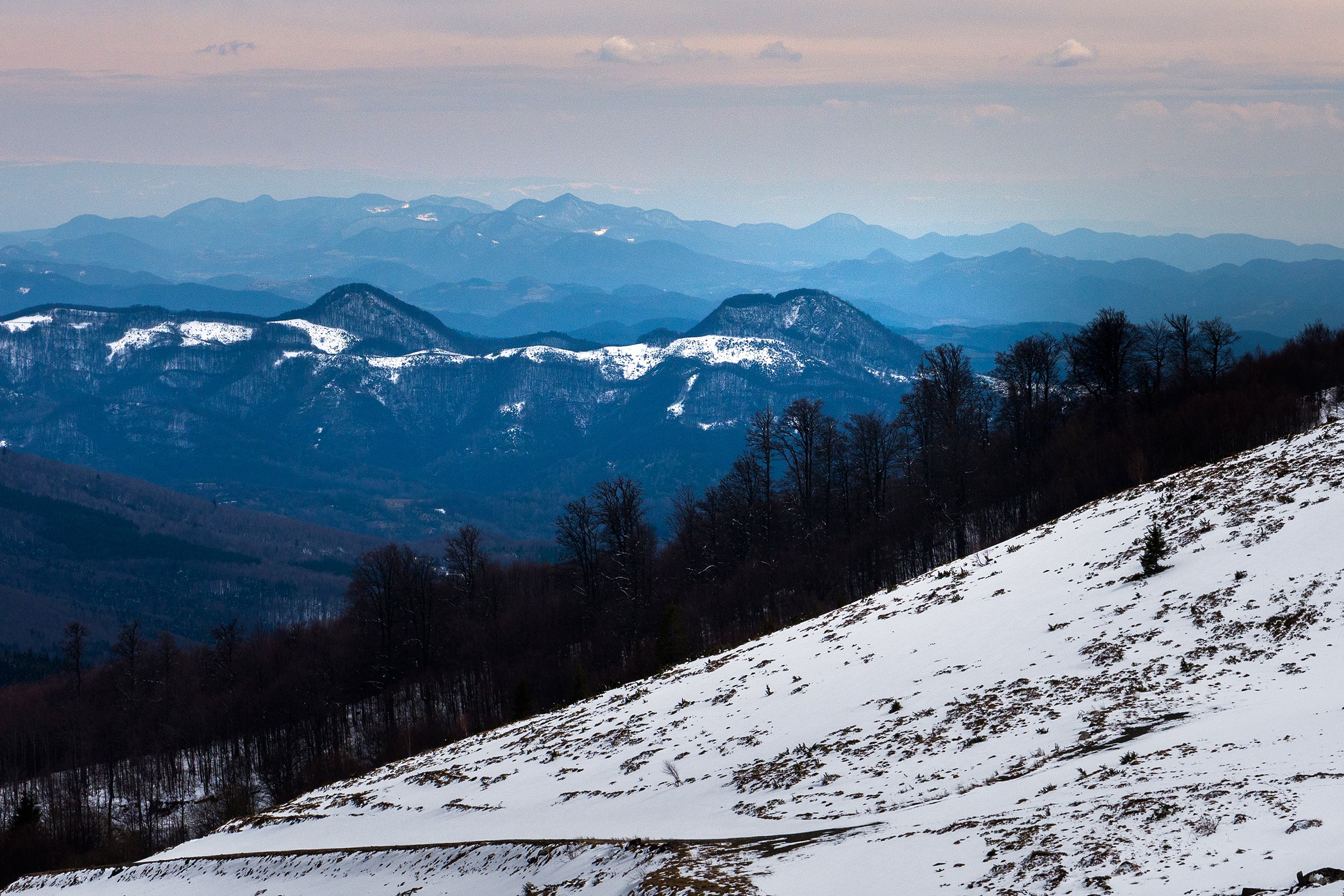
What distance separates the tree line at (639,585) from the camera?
52.0 metres

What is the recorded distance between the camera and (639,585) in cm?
6194

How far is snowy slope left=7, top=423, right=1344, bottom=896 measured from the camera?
14.5 m

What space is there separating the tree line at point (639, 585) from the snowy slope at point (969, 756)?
12808mm

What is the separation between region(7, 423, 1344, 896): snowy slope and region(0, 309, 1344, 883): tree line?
12.8 metres

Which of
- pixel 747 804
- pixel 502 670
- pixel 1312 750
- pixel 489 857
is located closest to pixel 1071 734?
pixel 1312 750

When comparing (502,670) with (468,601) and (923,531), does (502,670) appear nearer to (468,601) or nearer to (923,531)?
(468,601)

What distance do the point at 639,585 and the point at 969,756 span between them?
42.1 meters

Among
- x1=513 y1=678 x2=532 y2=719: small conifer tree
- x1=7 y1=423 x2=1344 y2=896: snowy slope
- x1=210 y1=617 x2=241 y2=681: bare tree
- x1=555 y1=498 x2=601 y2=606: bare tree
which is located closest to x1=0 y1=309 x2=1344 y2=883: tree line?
x1=513 y1=678 x2=532 y2=719: small conifer tree

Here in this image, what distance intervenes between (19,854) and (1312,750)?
58315 mm

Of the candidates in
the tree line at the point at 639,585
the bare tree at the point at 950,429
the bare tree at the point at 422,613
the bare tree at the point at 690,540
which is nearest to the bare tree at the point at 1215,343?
the tree line at the point at 639,585

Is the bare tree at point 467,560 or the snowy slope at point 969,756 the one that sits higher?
the snowy slope at point 969,756

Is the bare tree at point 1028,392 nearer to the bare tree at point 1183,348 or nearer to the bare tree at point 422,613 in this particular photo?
the bare tree at point 1183,348

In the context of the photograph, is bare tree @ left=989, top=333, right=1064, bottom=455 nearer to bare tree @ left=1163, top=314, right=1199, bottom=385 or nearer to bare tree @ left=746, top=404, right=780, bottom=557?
bare tree @ left=1163, top=314, right=1199, bottom=385

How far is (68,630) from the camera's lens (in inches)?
3243
